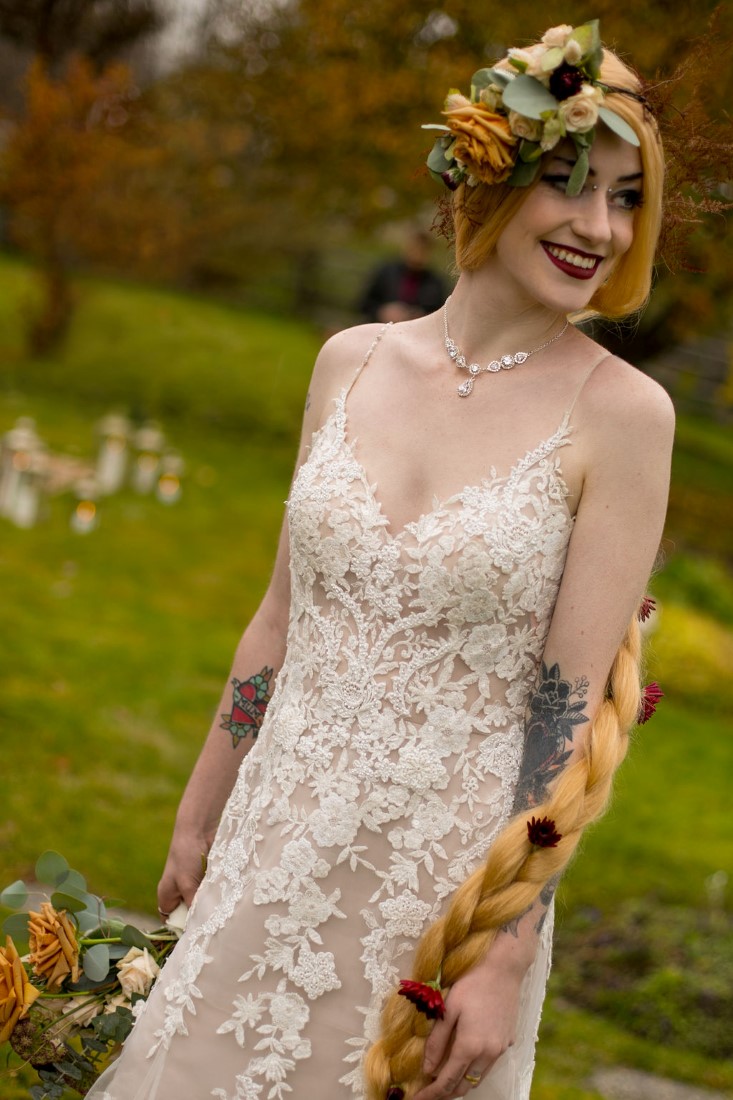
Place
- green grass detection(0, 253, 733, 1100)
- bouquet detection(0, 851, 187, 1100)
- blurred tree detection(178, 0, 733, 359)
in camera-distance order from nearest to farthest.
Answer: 1. bouquet detection(0, 851, 187, 1100)
2. green grass detection(0, 253, 733, 1100)
3. blurred tree detection(178, 0, 733, 359)

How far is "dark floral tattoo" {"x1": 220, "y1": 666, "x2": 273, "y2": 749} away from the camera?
2.69m

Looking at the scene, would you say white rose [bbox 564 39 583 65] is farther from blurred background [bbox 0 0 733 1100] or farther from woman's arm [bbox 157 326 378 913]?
woman's arm [bbox 157 326 378 913]

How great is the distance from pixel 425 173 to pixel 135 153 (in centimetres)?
1235

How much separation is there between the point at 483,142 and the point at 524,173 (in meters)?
0.09

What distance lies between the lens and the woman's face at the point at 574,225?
2172 millimetres

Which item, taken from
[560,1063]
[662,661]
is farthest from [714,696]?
[560,1063]

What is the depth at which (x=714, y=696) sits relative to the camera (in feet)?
32.9

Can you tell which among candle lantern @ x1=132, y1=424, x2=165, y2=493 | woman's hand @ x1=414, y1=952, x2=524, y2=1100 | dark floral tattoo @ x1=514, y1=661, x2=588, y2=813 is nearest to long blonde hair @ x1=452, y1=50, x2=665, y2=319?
dark floral tattoo @ x1=514, y1=661, x2=588, y2=813

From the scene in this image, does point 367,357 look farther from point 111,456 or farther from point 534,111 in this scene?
point 111,456

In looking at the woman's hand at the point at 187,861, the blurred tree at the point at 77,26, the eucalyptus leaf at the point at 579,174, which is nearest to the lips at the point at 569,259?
the eucalyptus leaf at the point at 579,174

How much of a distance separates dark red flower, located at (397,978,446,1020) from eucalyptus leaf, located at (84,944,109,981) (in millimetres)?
808

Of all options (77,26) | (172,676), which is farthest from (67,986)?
(77,26)

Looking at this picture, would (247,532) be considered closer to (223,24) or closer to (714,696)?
(714,696)

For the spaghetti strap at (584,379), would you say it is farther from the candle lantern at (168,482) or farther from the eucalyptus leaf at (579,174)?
the candle lantern at (168,482)
